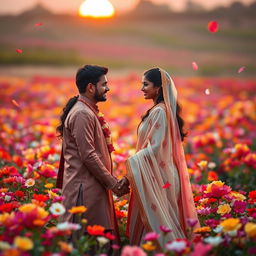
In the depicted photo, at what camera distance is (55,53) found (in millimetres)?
15594

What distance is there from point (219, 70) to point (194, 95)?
177 inches

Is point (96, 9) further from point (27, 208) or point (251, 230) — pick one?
point (251, 230)

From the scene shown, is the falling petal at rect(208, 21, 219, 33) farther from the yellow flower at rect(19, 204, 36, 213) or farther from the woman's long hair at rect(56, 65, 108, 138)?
the yellow flower at rect(19, 204, 36, 213)

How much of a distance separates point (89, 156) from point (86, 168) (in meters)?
0.12

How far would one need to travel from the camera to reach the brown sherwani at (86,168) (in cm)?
369

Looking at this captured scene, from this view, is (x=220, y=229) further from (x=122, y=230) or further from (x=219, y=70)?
(x=219, y=70)

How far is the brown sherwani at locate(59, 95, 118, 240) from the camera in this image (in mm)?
3686

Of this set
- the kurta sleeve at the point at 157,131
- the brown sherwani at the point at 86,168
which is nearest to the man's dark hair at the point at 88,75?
the brown sherwani at the point at 86,168

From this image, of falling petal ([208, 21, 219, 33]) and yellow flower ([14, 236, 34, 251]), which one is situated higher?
falling petal ([208, 21, 219, 33])

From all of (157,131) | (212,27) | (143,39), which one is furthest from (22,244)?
(143,39)

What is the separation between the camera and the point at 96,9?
15.8m

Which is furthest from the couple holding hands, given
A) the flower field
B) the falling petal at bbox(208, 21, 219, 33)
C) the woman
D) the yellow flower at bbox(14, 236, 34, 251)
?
the yellow flower at bbox(14, 236, 34, 251)

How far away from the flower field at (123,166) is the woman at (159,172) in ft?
0.40

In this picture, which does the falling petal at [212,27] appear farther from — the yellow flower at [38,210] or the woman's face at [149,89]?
the yellow flower at [38,210]
